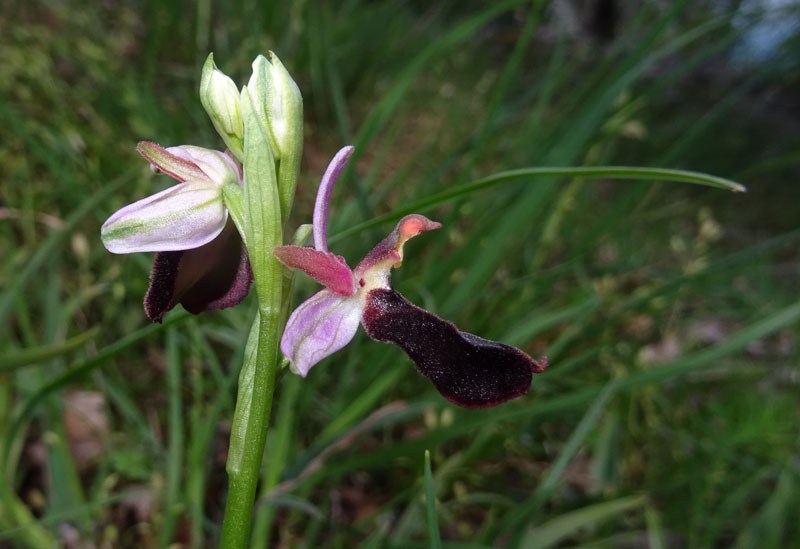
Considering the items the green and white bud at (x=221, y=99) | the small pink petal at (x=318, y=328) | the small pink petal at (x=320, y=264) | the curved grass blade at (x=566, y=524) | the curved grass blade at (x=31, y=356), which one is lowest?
the curved grass blade at (x=566, y=524)

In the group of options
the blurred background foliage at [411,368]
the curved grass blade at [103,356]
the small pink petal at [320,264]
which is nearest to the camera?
the small pink petal at [320,264]

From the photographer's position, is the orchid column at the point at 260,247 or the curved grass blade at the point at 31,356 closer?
the orchid column at the point at 260,247

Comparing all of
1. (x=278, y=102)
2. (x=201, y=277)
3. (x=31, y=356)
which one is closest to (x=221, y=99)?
(x=278, y=102)

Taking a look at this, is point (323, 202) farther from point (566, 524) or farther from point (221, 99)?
point (566, 524)

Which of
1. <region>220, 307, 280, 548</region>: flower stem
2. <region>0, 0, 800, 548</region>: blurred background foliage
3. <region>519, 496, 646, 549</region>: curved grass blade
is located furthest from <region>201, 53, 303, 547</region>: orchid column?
<region>519, 496, 646, 549</region>: curved grass blade

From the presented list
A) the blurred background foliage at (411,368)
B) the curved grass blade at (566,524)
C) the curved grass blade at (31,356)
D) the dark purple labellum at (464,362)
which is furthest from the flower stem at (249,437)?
the curved grass blade at (566,524)

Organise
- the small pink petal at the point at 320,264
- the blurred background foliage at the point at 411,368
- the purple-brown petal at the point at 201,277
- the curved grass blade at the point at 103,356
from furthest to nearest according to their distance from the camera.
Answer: the blurred background foliage at the point at 411,368, the curved grass blade at the point at 103,356, the purple-brown petal at the point at 201,277, the small pink petal at the point at 320,264

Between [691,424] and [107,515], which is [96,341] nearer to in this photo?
[107,515]

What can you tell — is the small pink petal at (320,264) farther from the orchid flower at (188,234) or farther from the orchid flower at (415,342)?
the orchid flower at (188,234)
